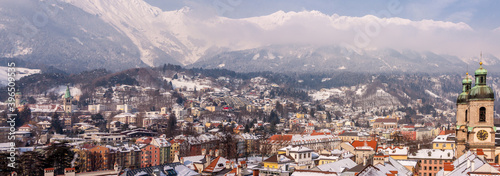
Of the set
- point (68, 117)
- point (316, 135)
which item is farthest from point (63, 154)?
point (68, 117)

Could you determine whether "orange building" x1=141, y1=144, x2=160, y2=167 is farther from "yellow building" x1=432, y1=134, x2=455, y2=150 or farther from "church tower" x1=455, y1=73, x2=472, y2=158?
"church tower" x1=455, y1=73, x2=472, y2=158

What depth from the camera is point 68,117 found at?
137m

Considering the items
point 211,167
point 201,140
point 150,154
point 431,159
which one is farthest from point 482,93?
point 201,140

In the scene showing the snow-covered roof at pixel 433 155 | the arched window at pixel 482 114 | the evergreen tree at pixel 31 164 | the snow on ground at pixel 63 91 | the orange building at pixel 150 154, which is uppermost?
the snow on ground at pixel 63 91

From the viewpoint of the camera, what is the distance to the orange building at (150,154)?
7073 cm

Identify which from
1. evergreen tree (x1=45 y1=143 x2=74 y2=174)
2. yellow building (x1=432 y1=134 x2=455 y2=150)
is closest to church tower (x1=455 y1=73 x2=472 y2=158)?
yellow building (x1=432 y1=134 x2=455 y2=150)

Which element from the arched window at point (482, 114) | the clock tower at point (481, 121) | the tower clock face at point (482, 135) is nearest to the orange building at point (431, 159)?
the clock tower at point (481, 121)

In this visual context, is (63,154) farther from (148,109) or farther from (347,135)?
(148,109)

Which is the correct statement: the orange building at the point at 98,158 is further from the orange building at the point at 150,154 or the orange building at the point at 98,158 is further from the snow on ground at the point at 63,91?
the snow on ground at the point at 63,91

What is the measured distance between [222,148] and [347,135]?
43564 mm

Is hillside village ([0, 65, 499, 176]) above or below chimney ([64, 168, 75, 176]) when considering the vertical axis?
below

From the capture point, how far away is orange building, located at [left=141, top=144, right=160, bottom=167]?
7073 cm

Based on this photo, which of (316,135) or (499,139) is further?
(316,135)

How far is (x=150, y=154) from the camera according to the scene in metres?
71.4
